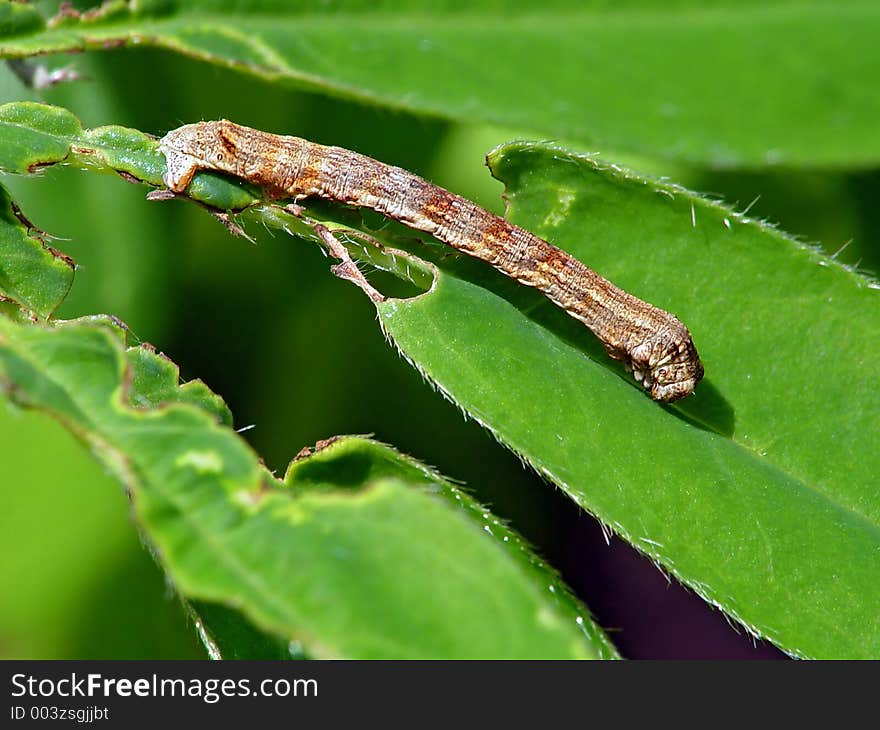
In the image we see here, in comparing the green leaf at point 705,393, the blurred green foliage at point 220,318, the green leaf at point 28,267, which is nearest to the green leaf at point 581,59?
the green leaf at point 705,393

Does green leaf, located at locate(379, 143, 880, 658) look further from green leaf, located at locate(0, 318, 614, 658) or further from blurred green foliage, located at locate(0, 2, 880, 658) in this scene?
blurred green foliage, located at locate(0, 2, 880, 658)

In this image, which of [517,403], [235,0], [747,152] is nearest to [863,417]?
[747,152]

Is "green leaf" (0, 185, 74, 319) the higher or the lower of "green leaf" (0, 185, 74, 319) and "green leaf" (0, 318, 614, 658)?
the lower

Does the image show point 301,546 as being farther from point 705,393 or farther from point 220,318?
point 220,318

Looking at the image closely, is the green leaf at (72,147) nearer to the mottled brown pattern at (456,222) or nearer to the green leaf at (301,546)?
the mottled brown pattern at (456,222)

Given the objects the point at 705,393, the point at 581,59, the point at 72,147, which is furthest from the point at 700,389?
the point at 72,147

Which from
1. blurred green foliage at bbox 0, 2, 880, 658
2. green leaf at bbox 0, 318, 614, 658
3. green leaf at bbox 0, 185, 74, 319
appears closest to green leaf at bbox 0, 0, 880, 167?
green leaf at bbox 0, 185, 74, 319
